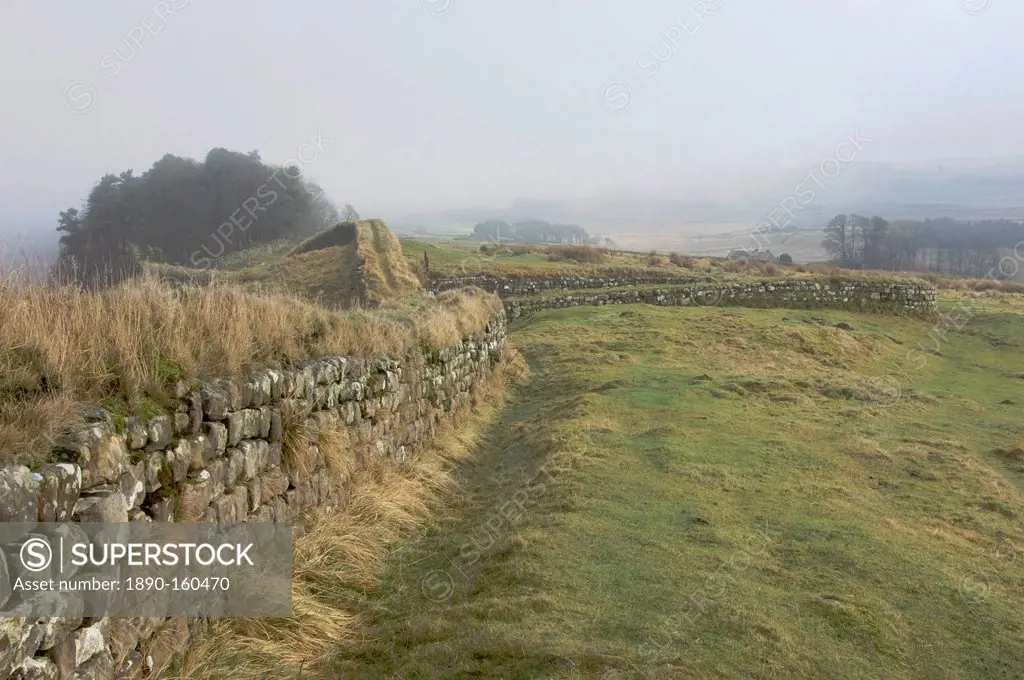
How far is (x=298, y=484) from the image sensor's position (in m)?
6.68

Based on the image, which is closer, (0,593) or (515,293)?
(0,593)

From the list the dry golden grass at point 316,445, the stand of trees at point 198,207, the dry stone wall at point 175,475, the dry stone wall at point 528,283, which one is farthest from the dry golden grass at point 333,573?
the stand of trees at point 198,207

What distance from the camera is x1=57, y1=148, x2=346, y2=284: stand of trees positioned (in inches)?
2084

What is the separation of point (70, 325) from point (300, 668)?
9.70 ft

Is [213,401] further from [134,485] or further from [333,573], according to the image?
[333,573]

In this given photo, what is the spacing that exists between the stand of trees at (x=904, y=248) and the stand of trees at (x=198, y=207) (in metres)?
70.0

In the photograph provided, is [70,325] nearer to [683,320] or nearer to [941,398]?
[941,398]

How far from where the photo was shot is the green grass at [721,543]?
4875mm

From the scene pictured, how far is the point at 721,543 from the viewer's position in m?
6.88

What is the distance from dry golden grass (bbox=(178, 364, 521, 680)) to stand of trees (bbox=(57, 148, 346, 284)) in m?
45.1

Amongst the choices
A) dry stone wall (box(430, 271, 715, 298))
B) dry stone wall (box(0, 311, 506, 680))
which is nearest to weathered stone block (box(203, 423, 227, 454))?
dry stone wall (box(0, 311, 506, 680))

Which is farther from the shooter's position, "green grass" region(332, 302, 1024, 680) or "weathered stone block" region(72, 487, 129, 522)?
"green grass" region(332, 302, 1024, 680)

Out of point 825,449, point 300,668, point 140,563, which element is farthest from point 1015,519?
point 140,563

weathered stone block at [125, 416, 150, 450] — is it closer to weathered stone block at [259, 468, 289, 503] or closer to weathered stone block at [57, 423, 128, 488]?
weathered stone block at [57, 423, 128, 488]
